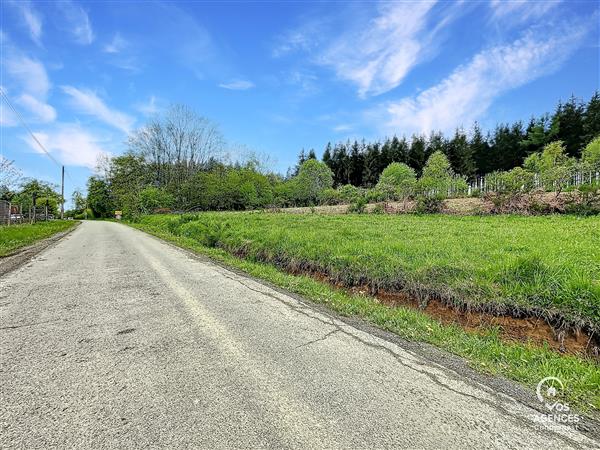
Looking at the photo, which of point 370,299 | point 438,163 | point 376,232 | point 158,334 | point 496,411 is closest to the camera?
point 496,411

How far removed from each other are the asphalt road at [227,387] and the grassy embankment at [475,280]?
0.70 metres

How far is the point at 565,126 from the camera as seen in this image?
4609 centimetres

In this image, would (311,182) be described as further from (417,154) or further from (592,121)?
(592,121)

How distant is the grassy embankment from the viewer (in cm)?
312

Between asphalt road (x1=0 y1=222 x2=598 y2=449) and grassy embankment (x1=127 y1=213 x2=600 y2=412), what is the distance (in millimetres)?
703

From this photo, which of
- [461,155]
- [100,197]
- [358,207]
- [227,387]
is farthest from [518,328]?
[100,197]

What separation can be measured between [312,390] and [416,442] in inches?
31.6

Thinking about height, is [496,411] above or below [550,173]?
below

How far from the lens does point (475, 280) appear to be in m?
4.73

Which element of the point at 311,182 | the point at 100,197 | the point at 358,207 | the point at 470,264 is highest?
the point at 311,182

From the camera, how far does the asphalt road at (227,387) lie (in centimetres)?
185

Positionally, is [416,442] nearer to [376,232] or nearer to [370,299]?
[370,299]

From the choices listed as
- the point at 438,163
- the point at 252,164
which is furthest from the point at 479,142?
the point at 252,164

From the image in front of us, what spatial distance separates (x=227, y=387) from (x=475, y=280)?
4.09 meters
